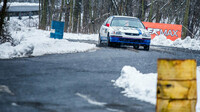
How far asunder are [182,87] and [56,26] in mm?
17404

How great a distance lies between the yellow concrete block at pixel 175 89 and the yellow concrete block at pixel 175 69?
0.22 feet

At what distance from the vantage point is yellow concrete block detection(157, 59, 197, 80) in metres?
5.15

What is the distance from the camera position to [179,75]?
17.1 feet

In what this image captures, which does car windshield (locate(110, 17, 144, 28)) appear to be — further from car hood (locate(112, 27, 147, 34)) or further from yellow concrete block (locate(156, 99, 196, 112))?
yellow concrete block (locate(156, 99, 196, 112))

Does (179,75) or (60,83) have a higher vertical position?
(179,75)

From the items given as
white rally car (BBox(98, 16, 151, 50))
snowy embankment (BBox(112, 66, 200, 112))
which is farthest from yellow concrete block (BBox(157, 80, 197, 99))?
white rally car (BBox(98, 16, 151, 50))

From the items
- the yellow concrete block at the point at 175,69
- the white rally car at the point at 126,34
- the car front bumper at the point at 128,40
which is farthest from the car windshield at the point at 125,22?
the yellow concrete block at the point at 175,69

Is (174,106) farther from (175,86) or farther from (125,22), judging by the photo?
(125,22)

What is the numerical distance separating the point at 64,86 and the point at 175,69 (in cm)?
300

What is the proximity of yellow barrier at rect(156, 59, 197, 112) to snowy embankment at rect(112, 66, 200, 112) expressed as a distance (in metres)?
1.06

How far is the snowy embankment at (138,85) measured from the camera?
23.1 feet

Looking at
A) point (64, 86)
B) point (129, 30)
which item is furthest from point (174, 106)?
point (129, 30)

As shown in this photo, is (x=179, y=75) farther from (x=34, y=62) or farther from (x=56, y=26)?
(x=56, y=26)

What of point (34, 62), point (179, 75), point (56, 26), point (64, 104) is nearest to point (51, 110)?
point (64, 104)
